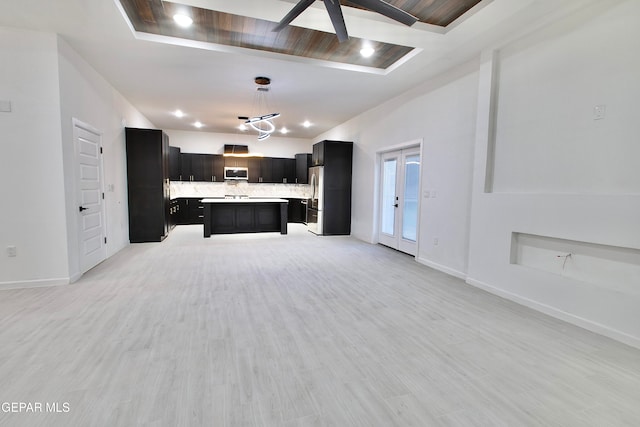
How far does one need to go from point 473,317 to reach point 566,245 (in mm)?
1221

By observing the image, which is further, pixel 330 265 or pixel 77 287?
pixel 330 265

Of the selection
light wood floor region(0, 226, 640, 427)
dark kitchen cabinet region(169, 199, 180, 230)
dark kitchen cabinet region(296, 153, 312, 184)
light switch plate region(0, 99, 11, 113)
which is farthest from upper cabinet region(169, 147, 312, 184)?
light wood floor region(0, 226, 640, 427)

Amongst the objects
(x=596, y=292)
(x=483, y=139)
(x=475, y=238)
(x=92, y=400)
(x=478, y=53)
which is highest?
(x=478, y=53)

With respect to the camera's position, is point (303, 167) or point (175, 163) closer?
point (175, 163)

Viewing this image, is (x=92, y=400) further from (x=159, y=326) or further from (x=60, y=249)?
(x=60, y=249)

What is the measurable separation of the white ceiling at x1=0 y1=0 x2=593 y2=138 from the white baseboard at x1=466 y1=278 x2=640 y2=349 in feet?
9.65

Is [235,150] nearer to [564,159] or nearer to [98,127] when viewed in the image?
[98,127]

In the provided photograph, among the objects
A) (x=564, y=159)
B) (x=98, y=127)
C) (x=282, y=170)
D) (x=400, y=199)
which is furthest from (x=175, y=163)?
(x=564, y=159)

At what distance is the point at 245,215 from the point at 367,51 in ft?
16.4

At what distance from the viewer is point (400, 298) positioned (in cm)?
343

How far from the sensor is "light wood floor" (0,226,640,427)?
1.69 m

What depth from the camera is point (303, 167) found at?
999 cm

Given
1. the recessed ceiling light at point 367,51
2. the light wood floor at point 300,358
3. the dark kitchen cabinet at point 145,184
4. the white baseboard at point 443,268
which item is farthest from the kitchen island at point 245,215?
the recessed ceiling light at point 367,51

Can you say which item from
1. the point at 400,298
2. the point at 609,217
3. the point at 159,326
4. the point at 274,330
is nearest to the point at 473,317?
the point at 400,298
